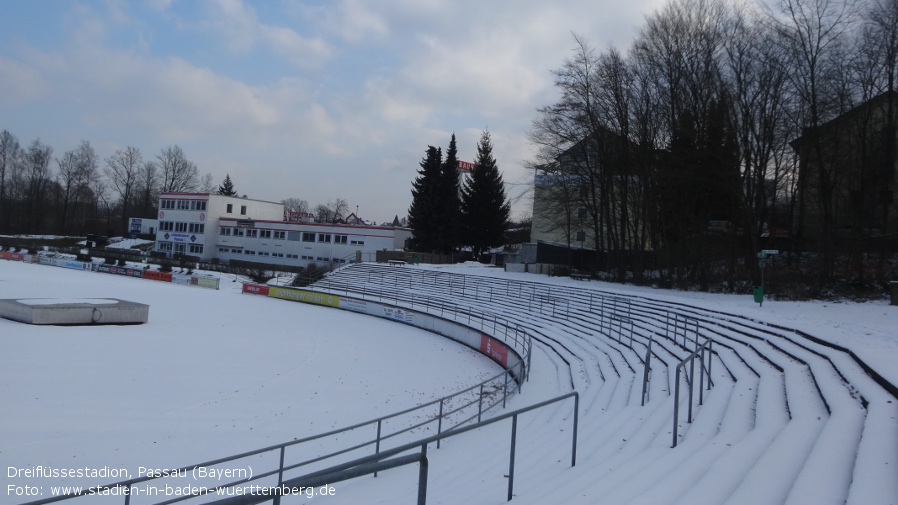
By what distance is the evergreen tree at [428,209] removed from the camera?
5822 cm

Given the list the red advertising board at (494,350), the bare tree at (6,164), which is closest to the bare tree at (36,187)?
the bare tree at (6,164)


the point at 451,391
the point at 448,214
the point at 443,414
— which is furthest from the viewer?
the point at 448,214

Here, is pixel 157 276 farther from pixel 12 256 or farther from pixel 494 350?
pixel 494 350

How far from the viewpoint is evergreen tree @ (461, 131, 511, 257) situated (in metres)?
59.2

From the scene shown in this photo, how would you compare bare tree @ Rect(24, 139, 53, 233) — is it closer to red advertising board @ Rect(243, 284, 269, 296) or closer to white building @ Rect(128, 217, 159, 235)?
white building @ Rect(128, 217, 159, 235)

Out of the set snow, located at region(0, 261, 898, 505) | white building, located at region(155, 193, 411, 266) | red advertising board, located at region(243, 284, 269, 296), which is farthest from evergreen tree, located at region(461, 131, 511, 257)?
snow, located at region(0, 261, 898, 505)

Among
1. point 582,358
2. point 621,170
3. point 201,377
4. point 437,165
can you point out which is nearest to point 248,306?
point 201,377

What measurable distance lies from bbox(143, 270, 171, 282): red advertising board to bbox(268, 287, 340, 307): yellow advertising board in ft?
43.1

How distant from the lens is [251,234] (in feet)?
242

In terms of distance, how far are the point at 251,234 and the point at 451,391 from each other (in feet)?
204

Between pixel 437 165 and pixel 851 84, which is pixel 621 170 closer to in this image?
pixel 851 84

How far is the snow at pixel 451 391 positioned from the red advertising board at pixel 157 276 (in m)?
27.5

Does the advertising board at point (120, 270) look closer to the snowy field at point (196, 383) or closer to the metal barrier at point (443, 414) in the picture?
the snowy field at point (196, 383)

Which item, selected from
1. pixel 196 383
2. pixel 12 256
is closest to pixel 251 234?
pixel 12 256
